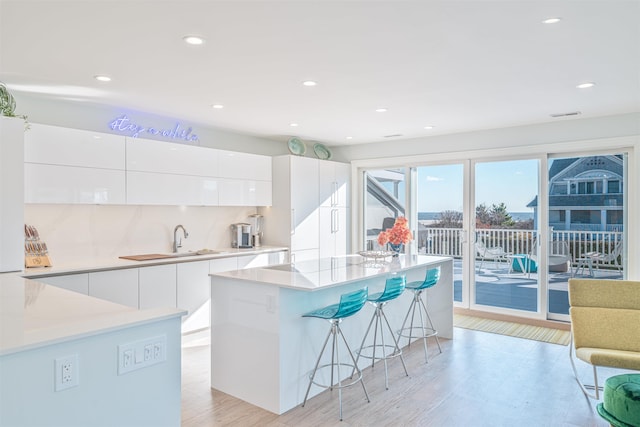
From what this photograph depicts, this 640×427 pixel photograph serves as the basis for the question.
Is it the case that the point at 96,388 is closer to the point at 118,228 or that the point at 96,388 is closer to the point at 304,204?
the point at 118,228

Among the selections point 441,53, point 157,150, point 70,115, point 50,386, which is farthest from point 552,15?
point 70,115

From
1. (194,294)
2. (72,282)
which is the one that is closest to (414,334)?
(194,294)

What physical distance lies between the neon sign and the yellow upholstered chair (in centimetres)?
450

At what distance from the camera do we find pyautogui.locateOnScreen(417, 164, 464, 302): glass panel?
20.2 feet

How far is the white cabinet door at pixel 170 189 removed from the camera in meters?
4.52

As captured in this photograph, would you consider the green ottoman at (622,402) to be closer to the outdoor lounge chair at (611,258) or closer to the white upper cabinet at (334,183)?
the outdoor lounge chair at (611,258)

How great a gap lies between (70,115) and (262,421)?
3.55 m

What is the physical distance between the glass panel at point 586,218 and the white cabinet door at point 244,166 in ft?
12.5

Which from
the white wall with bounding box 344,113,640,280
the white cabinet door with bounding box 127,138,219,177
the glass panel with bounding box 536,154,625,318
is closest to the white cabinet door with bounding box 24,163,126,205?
the white cabinet door with bounding box 127,138,219,177

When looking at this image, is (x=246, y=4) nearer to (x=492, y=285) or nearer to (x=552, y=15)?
(x=552, y=15)

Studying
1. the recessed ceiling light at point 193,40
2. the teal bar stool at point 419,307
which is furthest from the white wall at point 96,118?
the teal bar stool at point 419,307

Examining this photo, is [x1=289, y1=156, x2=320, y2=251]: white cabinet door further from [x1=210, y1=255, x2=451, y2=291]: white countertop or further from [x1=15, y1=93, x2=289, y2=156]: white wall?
[x1=210, y1=255, x2=451, y2=291]: white countertop

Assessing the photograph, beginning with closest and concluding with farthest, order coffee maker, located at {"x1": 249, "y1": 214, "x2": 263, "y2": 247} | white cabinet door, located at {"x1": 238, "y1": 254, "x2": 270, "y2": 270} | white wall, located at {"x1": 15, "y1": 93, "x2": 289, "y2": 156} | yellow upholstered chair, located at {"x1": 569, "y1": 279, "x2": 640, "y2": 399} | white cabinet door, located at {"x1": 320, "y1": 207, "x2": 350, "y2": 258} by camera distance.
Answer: yellow upholstered chair, located at {"x1": 569, "y1": 279, "x2": 640, "y2": 399} → white wall, located at {"x1": 15, "y1": 93, "x2": 289, "y2": 156} → white cabinet door, located at {"x1": 238, "y1": 254, "x2": 270, "y2": 270} → coffee maker, located at {"x1": 249, "y1": 214, "x2": 263, "y2": 247} → white cabinet door, located at {"x1": 320, "y1": 207, "x2": 350, "y2": 258}

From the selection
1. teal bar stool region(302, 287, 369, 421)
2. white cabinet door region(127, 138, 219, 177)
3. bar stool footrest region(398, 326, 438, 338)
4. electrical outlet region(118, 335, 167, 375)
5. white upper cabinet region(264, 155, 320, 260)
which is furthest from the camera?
white upper cabinet region(264, 155, 320, 260)
